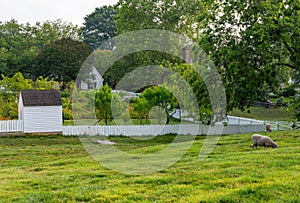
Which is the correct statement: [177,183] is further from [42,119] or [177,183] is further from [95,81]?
[95,81]

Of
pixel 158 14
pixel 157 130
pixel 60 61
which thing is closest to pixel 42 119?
pixel 157 130

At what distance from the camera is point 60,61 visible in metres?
47.4

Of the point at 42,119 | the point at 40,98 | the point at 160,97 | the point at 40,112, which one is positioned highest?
the point at 160,97

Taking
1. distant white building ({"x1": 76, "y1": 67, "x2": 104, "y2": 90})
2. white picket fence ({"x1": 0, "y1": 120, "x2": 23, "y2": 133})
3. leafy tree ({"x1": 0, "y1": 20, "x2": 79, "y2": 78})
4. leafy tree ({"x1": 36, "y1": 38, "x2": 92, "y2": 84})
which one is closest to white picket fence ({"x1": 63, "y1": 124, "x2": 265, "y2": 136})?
white picket fence ({"x1": 0, "y1": 120, "x2": 23, "y2": 133})

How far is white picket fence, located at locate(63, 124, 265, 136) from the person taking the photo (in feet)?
83.7

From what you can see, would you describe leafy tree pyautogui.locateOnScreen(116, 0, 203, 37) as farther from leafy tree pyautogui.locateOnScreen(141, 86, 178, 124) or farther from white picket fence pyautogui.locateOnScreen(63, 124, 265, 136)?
white picket fence pyautogui.locateOnScreen(63, 124, 265, 136)

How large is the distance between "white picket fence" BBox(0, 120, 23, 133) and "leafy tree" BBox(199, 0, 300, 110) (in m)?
13.7

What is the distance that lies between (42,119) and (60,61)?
2188 cm

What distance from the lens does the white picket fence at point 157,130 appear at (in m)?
25.5

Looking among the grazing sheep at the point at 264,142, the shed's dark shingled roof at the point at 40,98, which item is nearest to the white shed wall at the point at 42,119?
the shed's dark shingled roof at the point at 40,98

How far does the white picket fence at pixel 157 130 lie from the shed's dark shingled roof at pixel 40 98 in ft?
6.78

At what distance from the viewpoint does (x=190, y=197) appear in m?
7.39

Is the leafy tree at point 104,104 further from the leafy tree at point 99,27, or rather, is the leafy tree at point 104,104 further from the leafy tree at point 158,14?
the leafy tree at point 99,27

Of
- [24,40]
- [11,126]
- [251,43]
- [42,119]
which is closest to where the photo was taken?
[251,43]
